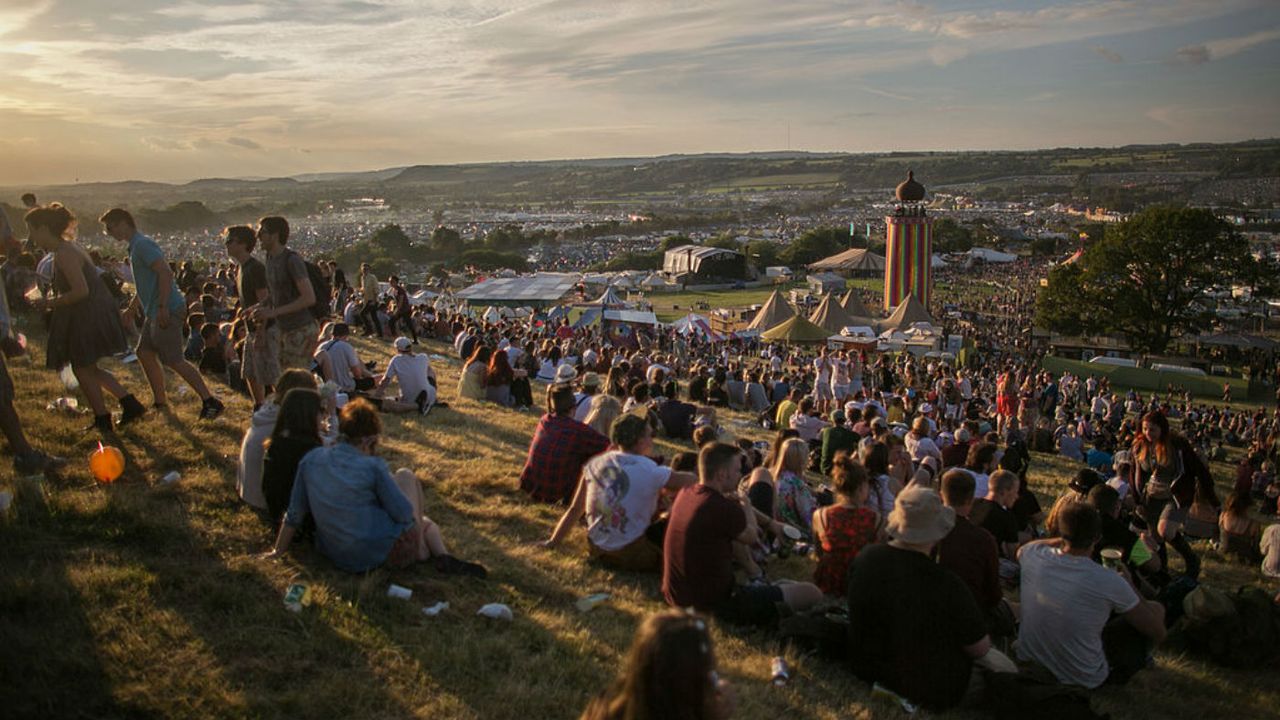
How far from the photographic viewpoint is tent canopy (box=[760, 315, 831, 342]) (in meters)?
26.4

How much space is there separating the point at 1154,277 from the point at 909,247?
9829 millimetres

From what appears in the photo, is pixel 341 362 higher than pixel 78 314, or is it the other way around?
pixel 78 314

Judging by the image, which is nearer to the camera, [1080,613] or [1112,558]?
[1080,613]

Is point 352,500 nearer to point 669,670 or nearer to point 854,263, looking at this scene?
point 669,670

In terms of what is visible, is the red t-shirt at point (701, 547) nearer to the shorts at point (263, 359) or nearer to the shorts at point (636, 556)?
the shorts at point (636, 556)

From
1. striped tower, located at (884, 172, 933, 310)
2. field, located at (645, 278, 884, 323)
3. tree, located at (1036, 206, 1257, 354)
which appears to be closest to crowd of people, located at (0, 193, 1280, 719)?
tree, located at (1036, 206, 1257, 354)

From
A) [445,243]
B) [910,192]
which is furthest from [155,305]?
[445,243]

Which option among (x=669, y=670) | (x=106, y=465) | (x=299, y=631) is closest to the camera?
(x=669, y=670)

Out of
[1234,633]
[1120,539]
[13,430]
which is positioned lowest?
[1234,633]

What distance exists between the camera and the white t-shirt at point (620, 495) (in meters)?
4.60

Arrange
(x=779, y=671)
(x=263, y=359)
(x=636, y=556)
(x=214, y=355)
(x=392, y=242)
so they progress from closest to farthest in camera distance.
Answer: (x=779, y=671), (x=636, y=556), (x=263, y=359), (x=214, y=355), (x=392, y=242)

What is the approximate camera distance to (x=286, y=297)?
6465mm

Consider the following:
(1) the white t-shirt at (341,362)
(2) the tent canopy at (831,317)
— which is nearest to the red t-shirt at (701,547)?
(1) the white t-shirt at (341,362)

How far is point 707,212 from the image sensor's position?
172000 millimetres
